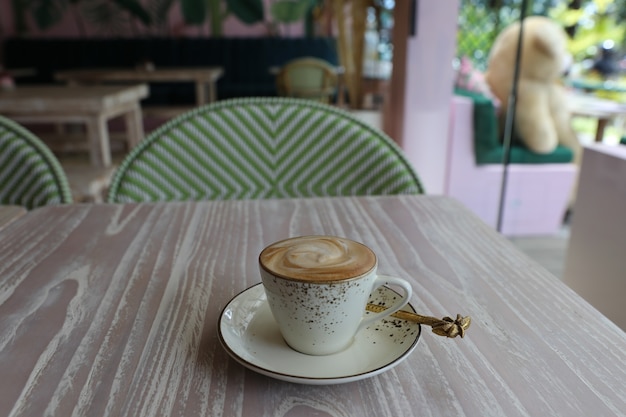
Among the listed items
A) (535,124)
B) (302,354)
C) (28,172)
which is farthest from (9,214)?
(535,124)

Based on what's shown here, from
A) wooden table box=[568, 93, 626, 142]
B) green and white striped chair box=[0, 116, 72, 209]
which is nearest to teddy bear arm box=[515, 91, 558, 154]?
wooden table box=[568, 93, 626, 142]

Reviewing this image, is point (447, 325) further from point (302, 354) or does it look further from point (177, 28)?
point (177, 28)

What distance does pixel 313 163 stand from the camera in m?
1.03

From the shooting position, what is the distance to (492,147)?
114 inches

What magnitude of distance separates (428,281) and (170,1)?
231 inches

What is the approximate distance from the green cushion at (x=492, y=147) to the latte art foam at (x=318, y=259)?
8.68 feet

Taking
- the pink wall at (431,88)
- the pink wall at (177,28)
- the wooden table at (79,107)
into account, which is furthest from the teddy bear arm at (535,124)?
the pink wall at (177,28)

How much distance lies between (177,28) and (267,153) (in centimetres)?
534

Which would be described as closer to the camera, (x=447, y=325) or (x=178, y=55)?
(x=447, y=325)

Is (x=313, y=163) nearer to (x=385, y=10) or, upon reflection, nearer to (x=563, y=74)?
(x=563, y=74)

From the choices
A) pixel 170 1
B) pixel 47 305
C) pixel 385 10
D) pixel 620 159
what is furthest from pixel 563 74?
pixel 170 1

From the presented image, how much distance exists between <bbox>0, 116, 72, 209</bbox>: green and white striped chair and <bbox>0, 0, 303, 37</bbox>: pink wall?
5226 millimetres

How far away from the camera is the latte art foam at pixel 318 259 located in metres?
0.39

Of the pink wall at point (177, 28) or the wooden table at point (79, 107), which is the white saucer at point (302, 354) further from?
the pink wall at point (177, 28)
